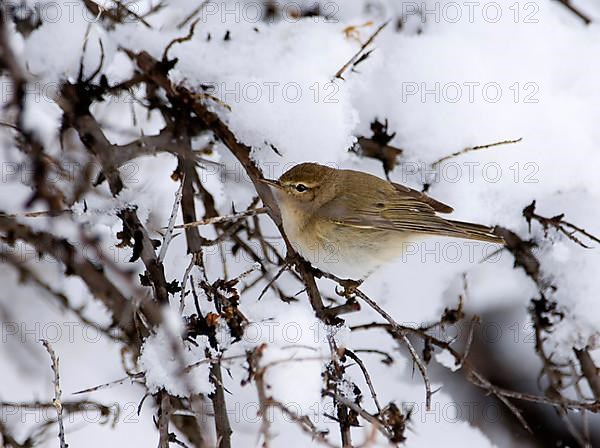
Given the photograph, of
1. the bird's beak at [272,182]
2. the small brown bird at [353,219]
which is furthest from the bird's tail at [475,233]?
the bird's beak at [272,182]

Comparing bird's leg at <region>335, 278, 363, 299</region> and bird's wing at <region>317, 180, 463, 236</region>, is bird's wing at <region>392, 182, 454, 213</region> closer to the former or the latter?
bird's wing at <region>317, 180, 463, 236</region>

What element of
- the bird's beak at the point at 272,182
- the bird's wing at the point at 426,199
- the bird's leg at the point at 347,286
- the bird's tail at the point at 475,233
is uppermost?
the bird's wing at the point at 426,199

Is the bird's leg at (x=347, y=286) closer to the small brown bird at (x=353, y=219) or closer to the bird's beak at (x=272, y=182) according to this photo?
the small brown bird at (x=353, y=219)

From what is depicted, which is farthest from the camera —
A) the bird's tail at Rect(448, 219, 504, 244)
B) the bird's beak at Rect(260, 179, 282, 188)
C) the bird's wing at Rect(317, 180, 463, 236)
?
the bird's wing at Rect(317, 180, 463, 236)

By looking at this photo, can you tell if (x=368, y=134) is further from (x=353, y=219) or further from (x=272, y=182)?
(x=272, y=182)

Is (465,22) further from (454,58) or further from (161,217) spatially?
(161,217)

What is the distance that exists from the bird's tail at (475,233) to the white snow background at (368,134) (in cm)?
36

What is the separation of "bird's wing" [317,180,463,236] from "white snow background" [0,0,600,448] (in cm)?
21

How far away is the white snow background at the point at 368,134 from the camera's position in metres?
3.18

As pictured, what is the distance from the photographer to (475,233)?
10.4ft

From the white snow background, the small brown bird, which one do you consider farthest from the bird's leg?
the white snow background

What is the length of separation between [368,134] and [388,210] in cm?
42

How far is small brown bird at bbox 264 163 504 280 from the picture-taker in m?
3.17

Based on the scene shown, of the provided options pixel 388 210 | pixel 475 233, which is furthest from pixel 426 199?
pixel 475 233
